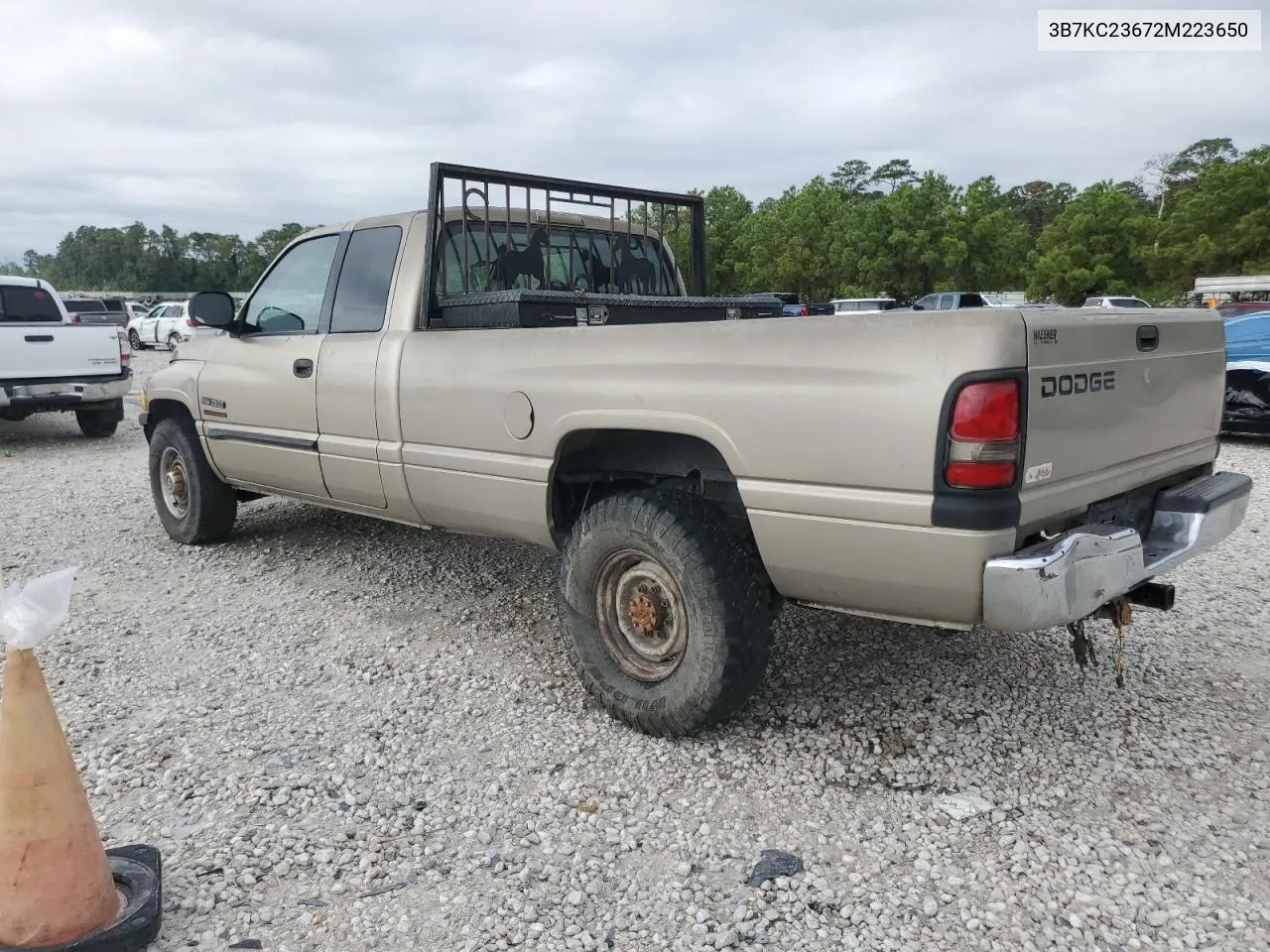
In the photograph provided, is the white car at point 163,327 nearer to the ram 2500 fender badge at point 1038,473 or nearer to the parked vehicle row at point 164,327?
the parked vehicle row at point 164,327

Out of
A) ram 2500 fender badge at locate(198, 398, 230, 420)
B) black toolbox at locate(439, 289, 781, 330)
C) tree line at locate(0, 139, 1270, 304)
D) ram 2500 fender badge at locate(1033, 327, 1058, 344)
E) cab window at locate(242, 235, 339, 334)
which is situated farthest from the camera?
tree line at locate(0, 139, 1270, 304)

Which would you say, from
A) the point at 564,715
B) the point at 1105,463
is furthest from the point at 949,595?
the point at 564,715

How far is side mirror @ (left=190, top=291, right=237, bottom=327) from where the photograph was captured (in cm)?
495

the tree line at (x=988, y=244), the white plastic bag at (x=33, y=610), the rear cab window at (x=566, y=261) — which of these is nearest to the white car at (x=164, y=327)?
the tree line at (x=988, y=244)

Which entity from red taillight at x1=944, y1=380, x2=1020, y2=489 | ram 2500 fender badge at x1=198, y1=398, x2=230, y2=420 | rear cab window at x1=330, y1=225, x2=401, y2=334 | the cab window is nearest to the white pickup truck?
ram 2500 fender badge at x1=198, y1=398, x2=230, y2=420

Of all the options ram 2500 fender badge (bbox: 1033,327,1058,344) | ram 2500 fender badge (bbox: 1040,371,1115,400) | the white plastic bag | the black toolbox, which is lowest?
the white plastic bag

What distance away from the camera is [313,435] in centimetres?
466

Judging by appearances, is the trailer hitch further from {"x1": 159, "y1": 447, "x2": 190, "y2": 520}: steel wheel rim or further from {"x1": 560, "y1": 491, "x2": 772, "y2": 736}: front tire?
{"x1": 159, "y1": 447, "x2": 190, "y2": 520}: steel wheel rim

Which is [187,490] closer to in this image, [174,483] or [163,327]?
[174,483]

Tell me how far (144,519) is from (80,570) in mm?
1334

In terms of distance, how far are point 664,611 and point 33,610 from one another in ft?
6.28

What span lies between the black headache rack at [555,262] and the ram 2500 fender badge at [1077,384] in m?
2.11

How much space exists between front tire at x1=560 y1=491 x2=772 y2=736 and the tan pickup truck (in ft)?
0.03

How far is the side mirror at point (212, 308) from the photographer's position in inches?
195
